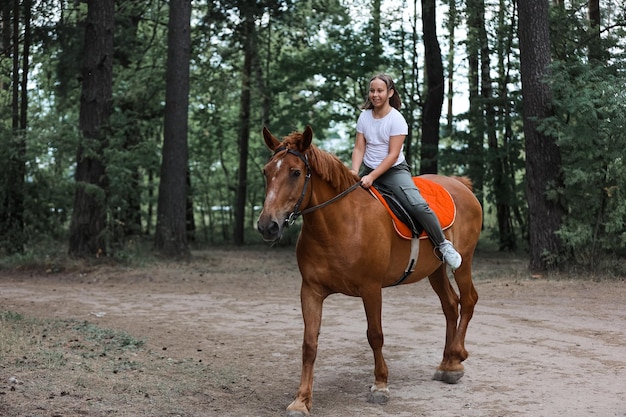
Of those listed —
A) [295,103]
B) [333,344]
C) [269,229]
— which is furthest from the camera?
[295,103]

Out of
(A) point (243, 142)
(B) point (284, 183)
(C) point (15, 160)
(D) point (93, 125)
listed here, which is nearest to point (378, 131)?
(B) point (284, 183)

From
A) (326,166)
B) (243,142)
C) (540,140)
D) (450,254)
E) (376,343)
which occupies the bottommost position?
(376,343)

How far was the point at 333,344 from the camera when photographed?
8.88 meters

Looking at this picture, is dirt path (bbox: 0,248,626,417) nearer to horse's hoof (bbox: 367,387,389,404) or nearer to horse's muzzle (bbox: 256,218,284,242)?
horse's hoof (bbox: 367,387,389,404)

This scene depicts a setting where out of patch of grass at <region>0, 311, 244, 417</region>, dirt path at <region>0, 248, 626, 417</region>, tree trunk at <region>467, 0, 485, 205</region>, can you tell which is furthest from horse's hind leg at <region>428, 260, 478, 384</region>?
tree trunk at <region>467, 0, 485, 205</region>

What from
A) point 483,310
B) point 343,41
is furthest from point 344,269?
point 343,41

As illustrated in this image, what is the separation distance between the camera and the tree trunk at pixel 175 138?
1872 centimetres

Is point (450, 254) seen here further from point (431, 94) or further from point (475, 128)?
point (431, 94)

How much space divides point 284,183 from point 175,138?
13.7 meters

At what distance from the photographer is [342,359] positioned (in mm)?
8031

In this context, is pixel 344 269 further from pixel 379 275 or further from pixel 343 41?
pixel 343 41

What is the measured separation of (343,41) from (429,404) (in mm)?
19548

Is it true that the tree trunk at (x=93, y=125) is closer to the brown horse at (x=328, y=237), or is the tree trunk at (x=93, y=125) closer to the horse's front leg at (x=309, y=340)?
the brown horse at (x=328, y=237)

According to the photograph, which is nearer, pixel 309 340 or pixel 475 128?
pixel 309 340
